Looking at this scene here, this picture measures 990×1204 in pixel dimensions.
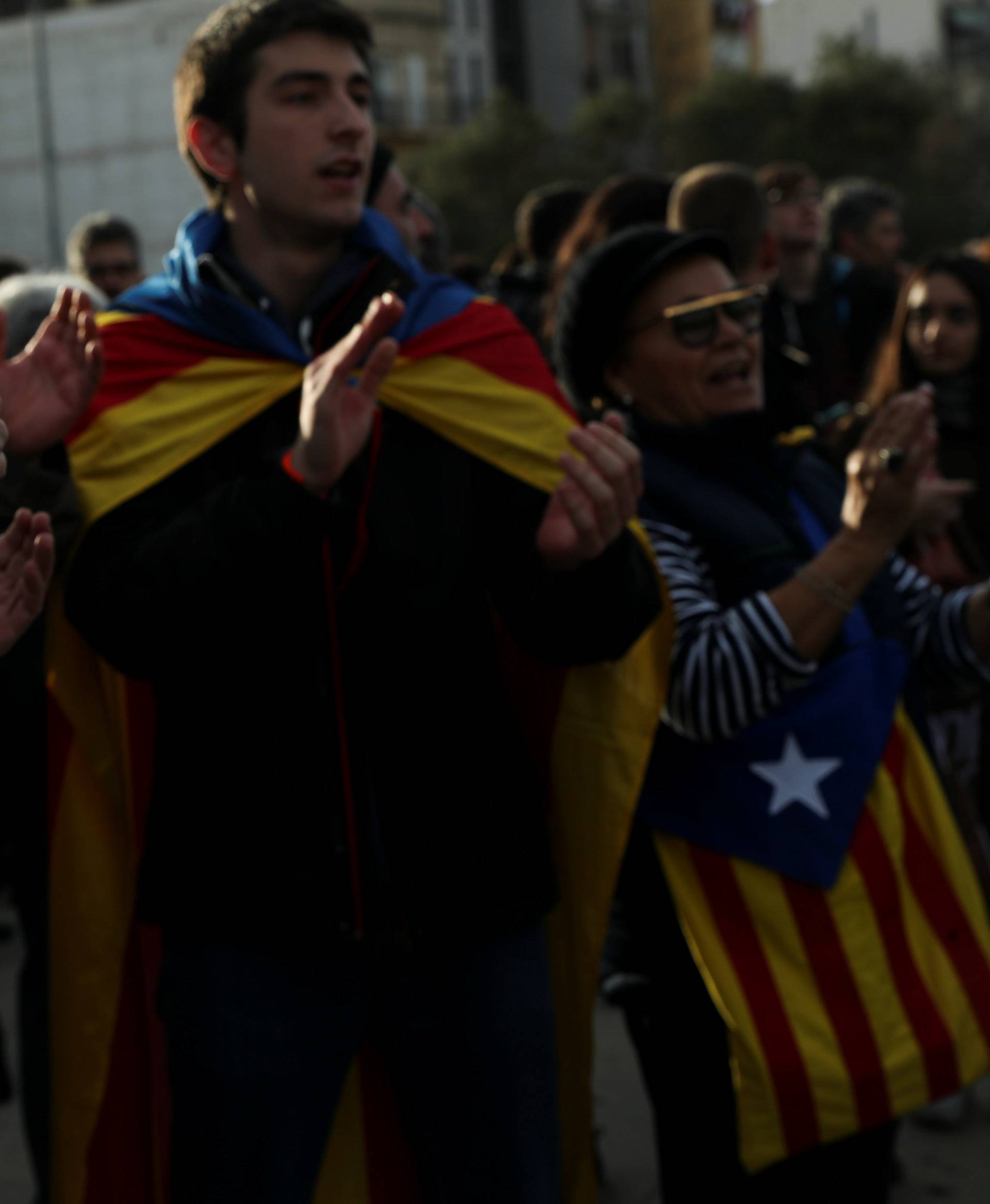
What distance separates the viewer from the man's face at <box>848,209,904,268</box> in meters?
7.36

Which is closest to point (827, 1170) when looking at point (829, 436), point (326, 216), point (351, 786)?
point (351, 786)

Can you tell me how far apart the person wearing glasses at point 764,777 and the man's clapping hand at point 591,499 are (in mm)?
459

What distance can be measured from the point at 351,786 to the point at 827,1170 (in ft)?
3.37

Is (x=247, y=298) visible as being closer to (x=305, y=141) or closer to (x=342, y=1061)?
(x=305, y=141)

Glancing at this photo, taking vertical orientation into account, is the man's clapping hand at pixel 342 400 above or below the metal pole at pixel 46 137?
below

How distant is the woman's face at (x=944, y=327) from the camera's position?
13.7ft

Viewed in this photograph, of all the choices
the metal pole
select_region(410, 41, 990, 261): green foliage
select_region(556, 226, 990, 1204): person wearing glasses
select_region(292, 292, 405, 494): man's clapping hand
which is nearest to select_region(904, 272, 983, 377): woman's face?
select_region(556, 226, 990, 1204): person wearing glasses

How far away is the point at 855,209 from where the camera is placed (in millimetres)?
7430

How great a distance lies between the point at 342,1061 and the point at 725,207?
2977 mm

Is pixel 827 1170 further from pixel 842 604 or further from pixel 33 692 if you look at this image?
pixel 33 692

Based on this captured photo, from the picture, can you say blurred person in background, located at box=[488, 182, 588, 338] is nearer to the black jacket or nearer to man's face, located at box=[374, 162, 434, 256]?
man's face, located at box=[374, 162, 434, 256]

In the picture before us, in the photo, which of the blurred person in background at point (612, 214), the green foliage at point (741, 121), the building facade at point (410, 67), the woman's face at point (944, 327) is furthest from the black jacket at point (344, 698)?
the building facade at point (410, 67)

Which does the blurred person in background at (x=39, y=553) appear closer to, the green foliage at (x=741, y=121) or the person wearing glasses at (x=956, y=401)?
the person wearing glasses at (x=956, y=401)

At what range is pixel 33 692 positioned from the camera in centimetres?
253
